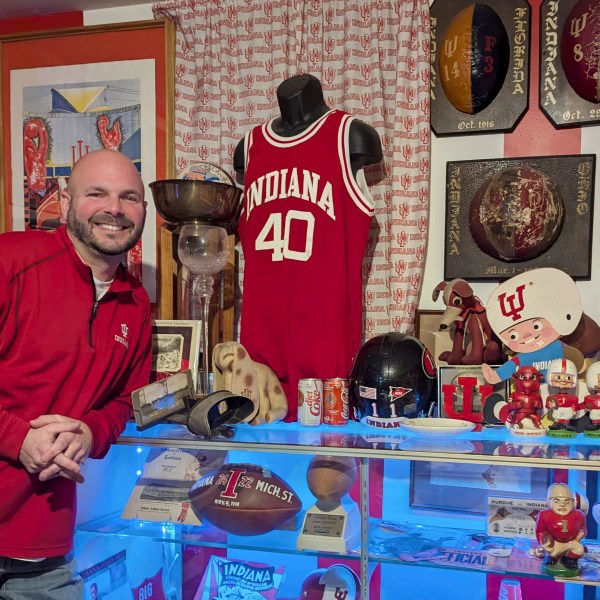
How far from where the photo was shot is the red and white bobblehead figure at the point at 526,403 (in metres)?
1.79

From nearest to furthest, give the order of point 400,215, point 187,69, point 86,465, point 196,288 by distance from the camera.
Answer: point 86,465 < point 196,288 < point 400,215 < point 187,69

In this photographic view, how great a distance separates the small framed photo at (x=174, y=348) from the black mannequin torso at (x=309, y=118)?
73cm

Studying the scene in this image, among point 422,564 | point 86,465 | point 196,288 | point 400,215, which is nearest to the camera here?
point 422,564

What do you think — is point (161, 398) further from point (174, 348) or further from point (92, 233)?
point (92, 233)

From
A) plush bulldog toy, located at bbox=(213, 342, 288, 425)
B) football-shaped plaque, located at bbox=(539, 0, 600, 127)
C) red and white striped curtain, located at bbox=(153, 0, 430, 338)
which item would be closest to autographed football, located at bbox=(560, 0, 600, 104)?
football-shaped plaque, located at bbox=(539, 0, 600, 127)

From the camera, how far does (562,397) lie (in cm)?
175

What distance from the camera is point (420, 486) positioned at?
181cm

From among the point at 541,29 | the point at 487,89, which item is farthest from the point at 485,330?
the point at 541,29

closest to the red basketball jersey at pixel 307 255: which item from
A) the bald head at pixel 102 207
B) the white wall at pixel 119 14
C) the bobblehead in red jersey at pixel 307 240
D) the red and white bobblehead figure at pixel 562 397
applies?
the bobblehead in red jersey at pixel 307 240

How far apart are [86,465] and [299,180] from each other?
108 centimetres

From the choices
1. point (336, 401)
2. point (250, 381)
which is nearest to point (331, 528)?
point (336, 401)

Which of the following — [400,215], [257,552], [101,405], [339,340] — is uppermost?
[400,215]

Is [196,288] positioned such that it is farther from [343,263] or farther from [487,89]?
[487,89]

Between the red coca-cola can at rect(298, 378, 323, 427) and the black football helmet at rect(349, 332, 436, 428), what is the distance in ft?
0.36
